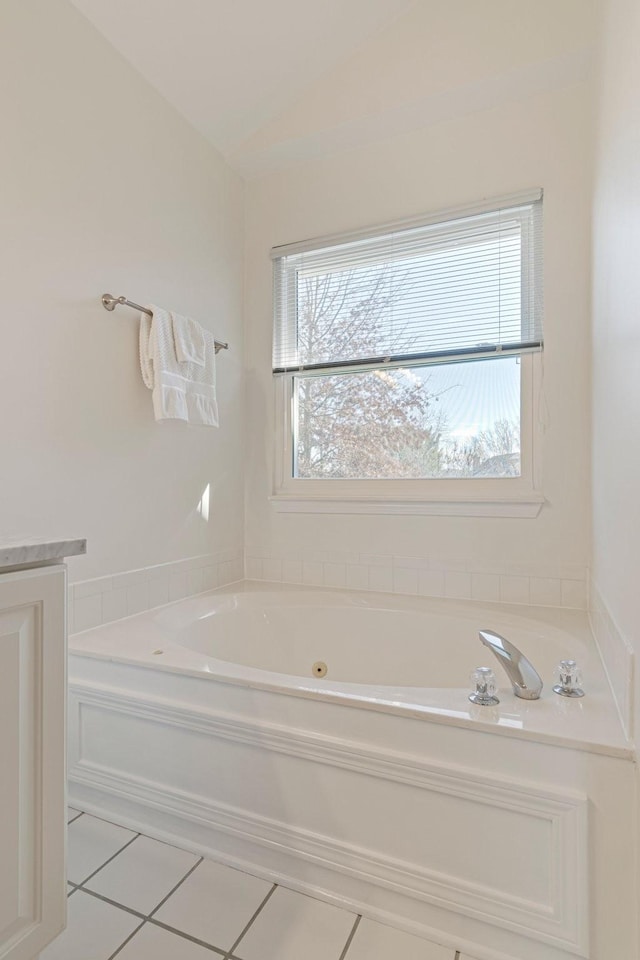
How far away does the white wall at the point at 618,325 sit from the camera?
1.09m

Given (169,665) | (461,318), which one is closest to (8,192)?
(169,665)

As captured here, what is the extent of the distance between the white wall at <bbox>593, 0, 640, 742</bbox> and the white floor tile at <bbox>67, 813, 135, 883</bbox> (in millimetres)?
1427

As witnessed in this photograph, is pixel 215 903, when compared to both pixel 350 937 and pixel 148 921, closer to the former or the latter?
pixel 148 921

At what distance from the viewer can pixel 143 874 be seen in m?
1.41

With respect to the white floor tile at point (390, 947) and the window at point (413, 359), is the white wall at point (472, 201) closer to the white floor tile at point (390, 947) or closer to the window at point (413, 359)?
the window at point (413, 359)

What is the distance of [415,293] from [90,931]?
2.43 m

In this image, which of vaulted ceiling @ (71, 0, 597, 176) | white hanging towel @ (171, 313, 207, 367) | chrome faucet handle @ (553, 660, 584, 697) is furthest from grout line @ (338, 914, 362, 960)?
vaulted ceiling @ (71, 0, 597, 176)

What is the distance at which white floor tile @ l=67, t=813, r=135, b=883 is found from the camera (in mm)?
1425

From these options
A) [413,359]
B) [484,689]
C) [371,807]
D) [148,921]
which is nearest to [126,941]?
[148,921]

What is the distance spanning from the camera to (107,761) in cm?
160

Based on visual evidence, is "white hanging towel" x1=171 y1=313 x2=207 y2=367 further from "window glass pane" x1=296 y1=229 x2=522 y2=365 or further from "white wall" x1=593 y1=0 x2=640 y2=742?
"white wall" x1=593 y1=0 x2=640 y2=742

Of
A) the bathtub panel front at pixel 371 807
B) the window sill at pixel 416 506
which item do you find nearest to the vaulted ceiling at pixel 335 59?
the window sill at pixel 416 506

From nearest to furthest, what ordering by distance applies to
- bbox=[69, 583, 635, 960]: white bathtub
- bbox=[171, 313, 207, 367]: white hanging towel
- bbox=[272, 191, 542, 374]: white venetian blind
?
bbox=[69, 583, 635, 960]: white bathtub < bbox=[171, 313, 207, 367]: white hanging towel < bbox=[272, 191, 542, 374]: white venetian blind

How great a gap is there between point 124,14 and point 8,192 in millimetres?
864
